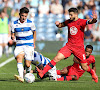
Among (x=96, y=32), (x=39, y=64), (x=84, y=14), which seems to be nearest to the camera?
(x=39, y=64)

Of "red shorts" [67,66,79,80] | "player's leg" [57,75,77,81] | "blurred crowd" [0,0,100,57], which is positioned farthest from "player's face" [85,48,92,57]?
"blurred crowd" [0,0,100,57]

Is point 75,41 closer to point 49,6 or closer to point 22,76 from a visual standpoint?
point 22,76

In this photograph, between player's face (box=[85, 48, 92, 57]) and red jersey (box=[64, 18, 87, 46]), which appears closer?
red jersey (box=[64, 18, 87, 46])

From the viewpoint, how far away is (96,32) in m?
19.1

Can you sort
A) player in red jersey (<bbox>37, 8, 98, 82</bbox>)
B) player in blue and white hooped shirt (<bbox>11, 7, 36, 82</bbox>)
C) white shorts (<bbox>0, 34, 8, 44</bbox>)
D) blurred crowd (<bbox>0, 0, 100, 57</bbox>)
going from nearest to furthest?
player in red jersey (<bbox>37, 8, 98, 82</bbox>) < player in blue and white hooped shirt (<bbox>11, 7, 36, 82</bbox>) < white shorts (<bbox>0, 34, 8, 44</bbox>) < blurred crowd (<bbox>0, 0, 100, 57</bbox>)

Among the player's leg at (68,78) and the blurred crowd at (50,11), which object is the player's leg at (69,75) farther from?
the blurred crowd at (50,11)

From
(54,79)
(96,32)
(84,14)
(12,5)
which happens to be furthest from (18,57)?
(12,5)

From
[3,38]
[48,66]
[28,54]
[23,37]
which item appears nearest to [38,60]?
[28,54]

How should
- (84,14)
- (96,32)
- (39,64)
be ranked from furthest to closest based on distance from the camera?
(84,14) → (96,32) → (39,64)

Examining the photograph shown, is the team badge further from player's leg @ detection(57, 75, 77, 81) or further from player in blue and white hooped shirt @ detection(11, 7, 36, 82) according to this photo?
player's leg @ detection(57, 75, 77, 81)

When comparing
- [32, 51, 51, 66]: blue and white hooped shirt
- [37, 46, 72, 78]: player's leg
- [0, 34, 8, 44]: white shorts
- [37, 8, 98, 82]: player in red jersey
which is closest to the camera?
[37, 46, 72, 78]: player's leg

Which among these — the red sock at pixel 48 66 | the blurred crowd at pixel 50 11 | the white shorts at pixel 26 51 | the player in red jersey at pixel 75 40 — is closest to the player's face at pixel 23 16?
the white shorts at pixel 26 51

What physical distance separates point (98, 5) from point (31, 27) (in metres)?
13.8

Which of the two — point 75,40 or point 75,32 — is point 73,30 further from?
point 75,40
